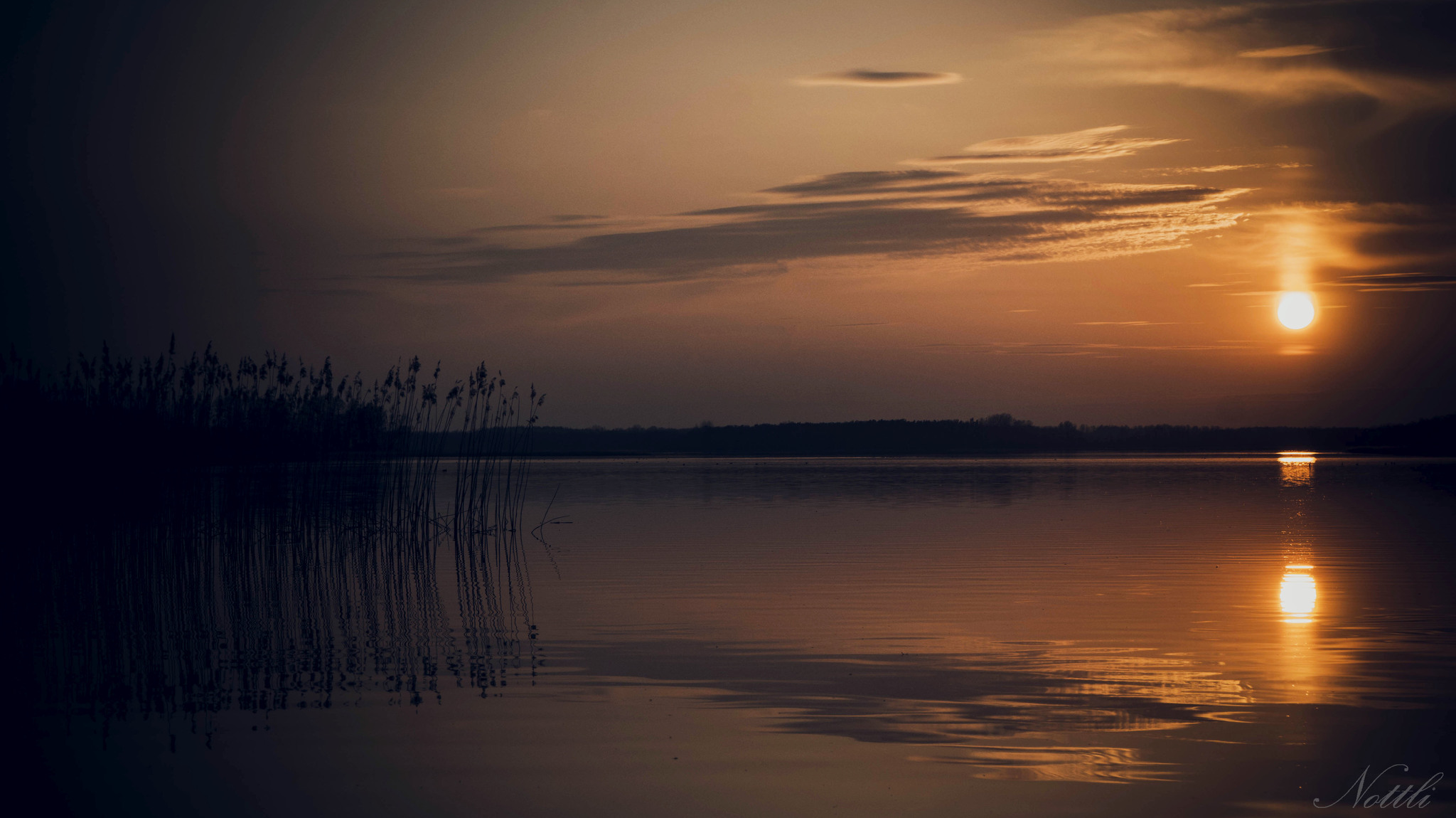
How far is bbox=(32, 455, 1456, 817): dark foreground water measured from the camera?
20.1 feet

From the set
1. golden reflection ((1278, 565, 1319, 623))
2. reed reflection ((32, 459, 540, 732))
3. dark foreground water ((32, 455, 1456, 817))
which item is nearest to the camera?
dark foreground water ((32, 455, 1456, 817))

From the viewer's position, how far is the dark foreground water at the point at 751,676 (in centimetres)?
611

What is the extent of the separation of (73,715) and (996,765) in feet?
21.5

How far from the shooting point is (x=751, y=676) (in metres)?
8.78

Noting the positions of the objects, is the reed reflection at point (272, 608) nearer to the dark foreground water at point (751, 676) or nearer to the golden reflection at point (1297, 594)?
the dark foreground water at point (751, 676)

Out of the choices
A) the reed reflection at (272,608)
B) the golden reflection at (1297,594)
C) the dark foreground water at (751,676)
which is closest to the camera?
the dark foreground water at (751,676)

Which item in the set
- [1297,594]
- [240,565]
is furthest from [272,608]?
[1297,594]

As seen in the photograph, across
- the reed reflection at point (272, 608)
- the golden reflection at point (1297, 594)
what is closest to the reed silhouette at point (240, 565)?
the reed reflection at point (272, 608)

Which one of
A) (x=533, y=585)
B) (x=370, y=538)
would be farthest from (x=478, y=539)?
(x=533, y=585)

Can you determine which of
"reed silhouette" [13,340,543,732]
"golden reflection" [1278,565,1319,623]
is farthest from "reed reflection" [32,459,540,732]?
"golden reflection" [1278,565,1319,623]

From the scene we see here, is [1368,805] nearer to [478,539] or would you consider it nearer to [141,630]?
[141,630]

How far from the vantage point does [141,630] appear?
1126cm

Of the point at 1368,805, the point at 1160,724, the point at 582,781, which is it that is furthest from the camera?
the point at 1160,724

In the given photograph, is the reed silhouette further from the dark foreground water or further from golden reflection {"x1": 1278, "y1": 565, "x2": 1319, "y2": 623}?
golden reflection {"x1": 1278, "y1": 565, "x2": 1319, "y2": 623}
